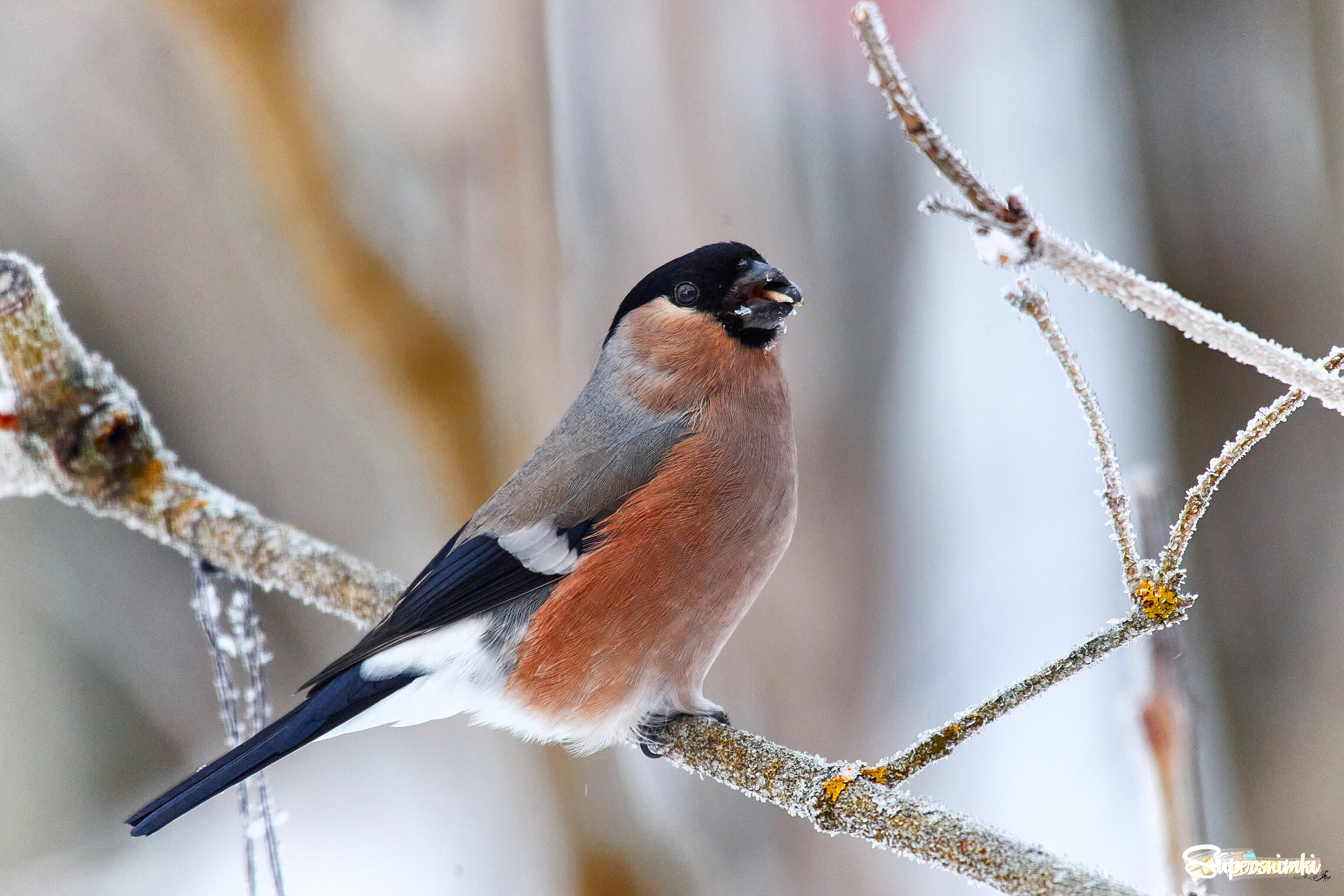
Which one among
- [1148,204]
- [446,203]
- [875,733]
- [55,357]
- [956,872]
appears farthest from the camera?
[446,203]

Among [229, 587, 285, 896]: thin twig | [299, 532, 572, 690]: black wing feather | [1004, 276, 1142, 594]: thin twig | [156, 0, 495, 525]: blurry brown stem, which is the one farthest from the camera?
[156, 0, 495, 525]: blurry brown stem

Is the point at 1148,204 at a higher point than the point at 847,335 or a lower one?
higher

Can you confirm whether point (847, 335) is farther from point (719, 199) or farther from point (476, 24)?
point (476, 24)

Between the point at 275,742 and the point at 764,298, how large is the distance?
1.02 metres

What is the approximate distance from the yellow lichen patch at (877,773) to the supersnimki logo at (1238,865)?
0.33 meters

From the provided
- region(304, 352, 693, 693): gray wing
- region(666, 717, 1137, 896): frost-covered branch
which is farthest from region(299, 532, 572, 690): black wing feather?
region(666, 717, 1137, 896): frost-covered branch

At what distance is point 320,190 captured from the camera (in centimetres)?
284

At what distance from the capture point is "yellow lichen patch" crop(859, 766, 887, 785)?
101 centimetres

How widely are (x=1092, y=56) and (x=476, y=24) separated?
70.8 inches

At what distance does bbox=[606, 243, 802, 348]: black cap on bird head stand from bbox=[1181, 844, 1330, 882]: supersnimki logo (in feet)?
3.08

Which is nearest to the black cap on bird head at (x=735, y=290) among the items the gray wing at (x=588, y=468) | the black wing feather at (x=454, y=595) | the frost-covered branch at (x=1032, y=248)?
the gray wing at (x=588, y=468)

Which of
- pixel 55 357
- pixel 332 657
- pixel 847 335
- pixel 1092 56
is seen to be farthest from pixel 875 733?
pixel 55 357

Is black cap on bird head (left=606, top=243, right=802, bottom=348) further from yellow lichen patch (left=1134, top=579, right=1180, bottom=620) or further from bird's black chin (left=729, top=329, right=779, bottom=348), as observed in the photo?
yellow lichen patch (left=1134, top=579, right=1180, bottom=620)

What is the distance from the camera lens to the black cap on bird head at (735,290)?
5.18 feet
